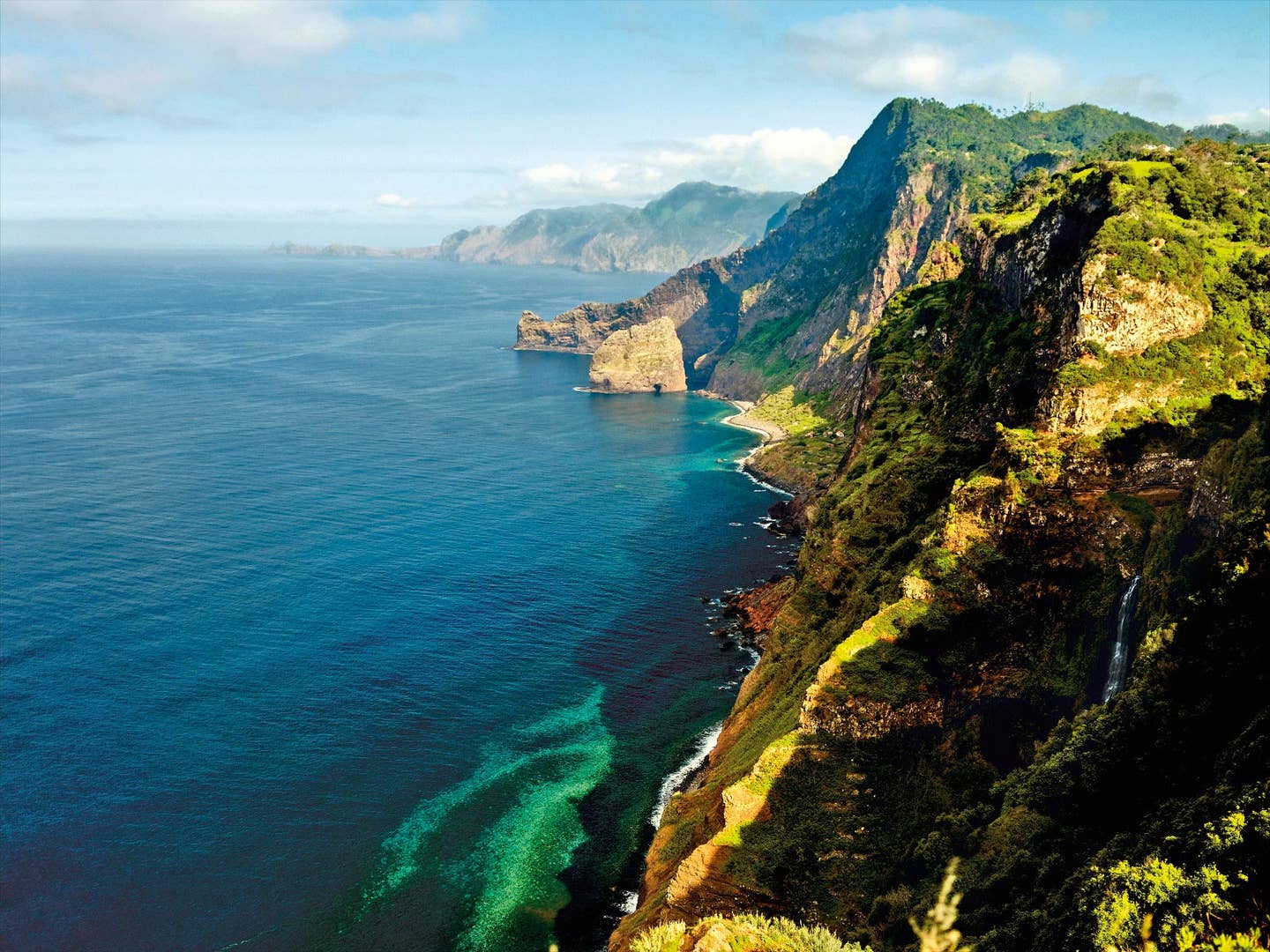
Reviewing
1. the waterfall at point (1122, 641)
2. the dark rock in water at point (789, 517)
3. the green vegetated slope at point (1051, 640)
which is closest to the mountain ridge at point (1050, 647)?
the green vegetated slope at point (1051, 640)

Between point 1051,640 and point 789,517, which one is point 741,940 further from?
point 789,517

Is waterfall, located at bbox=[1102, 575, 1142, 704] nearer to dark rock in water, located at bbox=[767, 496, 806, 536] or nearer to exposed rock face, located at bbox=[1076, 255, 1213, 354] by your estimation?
exposed rock face, located at bbox=[1076, 255, 1213, 354]

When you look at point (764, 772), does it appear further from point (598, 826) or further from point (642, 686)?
point (642, 686)

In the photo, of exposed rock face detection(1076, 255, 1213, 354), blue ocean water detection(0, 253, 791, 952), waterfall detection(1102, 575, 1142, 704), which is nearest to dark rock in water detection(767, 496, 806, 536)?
blue ocean water detection(0, 253, 791, 952)

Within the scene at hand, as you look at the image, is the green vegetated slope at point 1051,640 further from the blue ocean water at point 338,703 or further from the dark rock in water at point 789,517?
the dark rock in water at point 789,517

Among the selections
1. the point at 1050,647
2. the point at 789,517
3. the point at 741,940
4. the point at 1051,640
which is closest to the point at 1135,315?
the point at 1051,640

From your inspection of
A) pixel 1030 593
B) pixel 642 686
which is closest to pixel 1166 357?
pixel 1030 593
